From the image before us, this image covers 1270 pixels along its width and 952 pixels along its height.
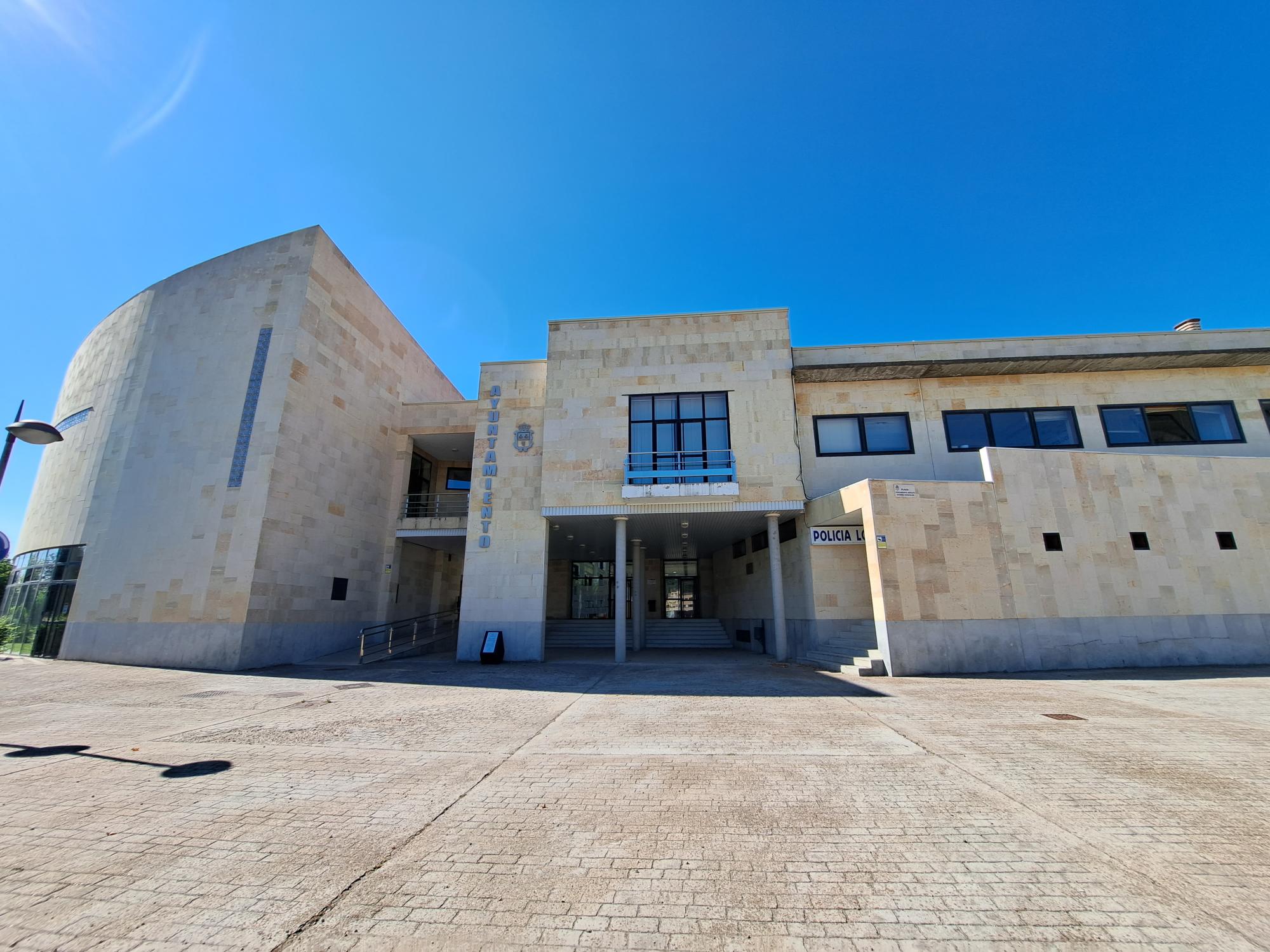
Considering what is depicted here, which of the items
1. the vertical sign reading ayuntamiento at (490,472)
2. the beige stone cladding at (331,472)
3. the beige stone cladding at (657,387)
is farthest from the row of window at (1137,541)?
the beige stone cladding at (331,472)

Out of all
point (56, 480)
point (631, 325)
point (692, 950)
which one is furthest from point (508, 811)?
point (56, 480)

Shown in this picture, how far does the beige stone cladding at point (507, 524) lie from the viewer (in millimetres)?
17219

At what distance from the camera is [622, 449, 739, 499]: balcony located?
16.4 meters

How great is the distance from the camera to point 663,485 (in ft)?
54.2

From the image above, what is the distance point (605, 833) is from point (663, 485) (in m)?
12.9

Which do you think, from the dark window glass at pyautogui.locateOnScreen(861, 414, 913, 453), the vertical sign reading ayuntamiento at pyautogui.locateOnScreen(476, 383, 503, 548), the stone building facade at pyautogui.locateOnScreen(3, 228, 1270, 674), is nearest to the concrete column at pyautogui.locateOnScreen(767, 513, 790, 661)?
the stone building facade at pyautogui.locateOnScreen(3, 228, 1270, 674)

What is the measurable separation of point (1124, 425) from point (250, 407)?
94.6ft

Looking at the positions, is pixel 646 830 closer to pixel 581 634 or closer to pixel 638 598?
pixel 638 598

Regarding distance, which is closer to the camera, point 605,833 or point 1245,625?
point 605,833

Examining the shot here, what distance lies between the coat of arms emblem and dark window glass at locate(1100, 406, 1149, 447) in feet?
62.3

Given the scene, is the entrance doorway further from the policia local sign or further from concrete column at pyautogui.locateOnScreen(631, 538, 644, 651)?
the policia local sign

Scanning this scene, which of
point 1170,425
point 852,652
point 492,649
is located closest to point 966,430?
point 1170,425

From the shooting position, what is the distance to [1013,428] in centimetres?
1719

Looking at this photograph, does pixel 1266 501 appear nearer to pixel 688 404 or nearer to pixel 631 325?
pixel 688 404
